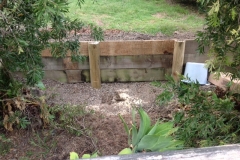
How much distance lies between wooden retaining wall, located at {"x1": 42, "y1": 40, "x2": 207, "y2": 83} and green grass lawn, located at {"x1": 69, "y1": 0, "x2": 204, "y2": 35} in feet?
3.23

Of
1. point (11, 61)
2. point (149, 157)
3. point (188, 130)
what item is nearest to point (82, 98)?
point (11, 61)

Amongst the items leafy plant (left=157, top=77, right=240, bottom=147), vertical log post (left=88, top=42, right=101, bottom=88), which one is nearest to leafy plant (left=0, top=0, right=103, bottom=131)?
leafy plant (left=157, top=77, right=240, bottom=147)

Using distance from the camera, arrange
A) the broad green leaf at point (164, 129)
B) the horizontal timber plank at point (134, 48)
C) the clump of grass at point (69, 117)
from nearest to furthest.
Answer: the broad green leaf at point (164, 129) → the clump of grass at point (69, 117) → the horizontal timber plank at point (134, 48)

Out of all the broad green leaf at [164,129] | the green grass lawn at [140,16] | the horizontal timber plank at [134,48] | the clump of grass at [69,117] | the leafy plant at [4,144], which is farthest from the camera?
the green grass lawn at [140,16]

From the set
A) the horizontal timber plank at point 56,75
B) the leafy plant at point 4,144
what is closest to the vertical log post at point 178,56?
the horizontal timber plank at point 56,75

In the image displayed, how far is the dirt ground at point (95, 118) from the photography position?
2277mm

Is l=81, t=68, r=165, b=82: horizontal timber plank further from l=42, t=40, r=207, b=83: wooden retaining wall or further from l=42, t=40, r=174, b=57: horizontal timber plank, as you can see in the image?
l=42, t=40, r=174, b=57: horizontal timber plank

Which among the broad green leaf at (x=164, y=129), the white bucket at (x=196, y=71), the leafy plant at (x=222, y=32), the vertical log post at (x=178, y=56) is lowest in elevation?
the white bucket at (x=196, y=71)

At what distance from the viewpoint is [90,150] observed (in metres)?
2.30

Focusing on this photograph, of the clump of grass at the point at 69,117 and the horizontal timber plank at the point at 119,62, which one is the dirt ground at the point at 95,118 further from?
the horizontal timber plank at the point at 119,62

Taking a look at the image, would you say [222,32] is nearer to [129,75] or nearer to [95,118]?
[95,118]

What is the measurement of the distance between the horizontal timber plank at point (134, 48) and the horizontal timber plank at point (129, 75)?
0.84 ft

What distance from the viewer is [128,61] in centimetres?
341

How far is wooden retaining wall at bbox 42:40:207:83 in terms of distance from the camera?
3.27m
